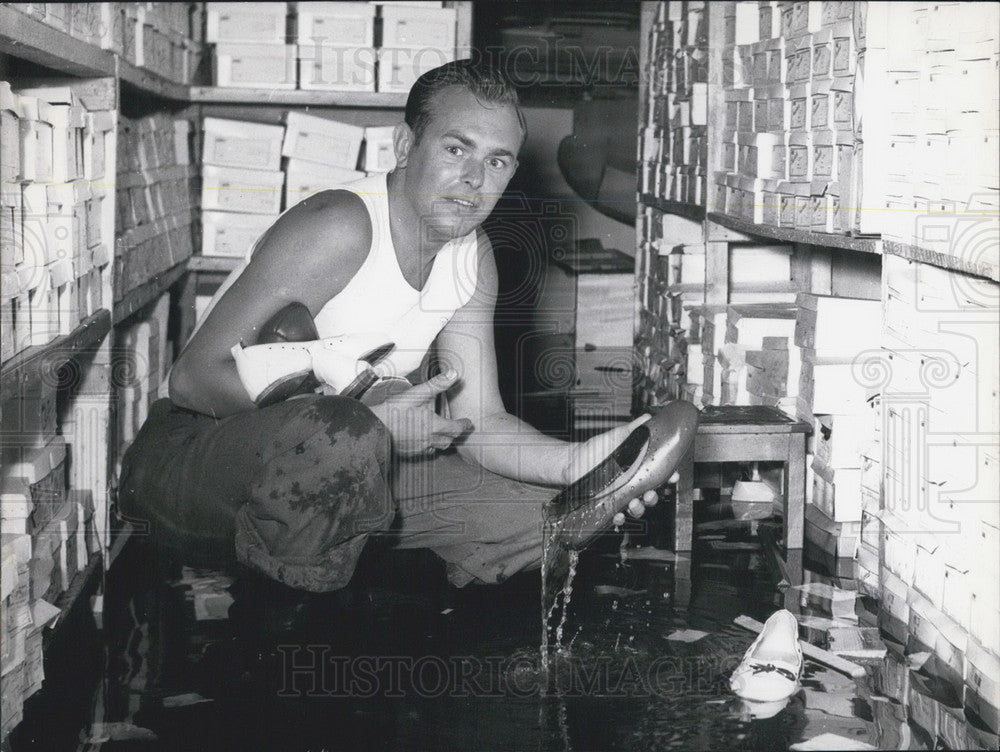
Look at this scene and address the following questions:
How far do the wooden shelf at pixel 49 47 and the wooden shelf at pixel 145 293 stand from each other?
63cm

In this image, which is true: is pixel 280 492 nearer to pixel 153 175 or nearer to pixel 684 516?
pixel 684 516

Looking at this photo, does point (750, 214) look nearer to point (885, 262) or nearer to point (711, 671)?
point (885, 262)

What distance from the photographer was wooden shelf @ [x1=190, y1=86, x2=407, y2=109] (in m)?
4.61

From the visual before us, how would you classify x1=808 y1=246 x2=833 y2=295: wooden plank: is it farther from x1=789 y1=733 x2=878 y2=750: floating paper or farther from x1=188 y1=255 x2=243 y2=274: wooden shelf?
x1=789 y1=733 x2=878 y2=750: floating paper

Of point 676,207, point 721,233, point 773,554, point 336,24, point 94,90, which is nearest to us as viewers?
point 94,90

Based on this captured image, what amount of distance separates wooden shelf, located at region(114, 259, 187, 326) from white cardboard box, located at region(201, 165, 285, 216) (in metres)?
0.28

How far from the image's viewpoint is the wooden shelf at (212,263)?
4715mm

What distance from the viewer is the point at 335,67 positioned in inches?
182

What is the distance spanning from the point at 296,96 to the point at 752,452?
2288 millimetres

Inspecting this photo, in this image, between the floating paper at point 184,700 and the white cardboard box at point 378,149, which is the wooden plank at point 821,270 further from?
the floating paper at point 184,700

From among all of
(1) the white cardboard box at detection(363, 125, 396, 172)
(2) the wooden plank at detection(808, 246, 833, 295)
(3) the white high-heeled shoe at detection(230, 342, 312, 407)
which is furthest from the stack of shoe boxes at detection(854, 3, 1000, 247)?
(1) the white cardboard box at detection(363, 125, 396, 172)

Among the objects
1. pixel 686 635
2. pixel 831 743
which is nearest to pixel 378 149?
pixel 686 635

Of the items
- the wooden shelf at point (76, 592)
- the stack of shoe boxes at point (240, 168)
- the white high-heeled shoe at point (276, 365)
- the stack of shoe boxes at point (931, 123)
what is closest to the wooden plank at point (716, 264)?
the stack of shoe boxes at point (931, 123)

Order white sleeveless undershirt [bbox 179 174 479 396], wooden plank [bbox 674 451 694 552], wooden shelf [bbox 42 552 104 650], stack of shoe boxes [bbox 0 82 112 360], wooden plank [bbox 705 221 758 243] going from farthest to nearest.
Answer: wooden plank [bbox 705 221 758 243] < wooden plank [bbox 674 451 694 552] < white sleeveless undershirt [bbox 179 174 479 396] < wooden shelf [bbox 42 552 104 650] < stack of shoe boxes [bbox 0 82 112 360]
